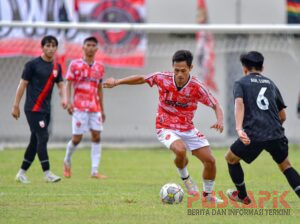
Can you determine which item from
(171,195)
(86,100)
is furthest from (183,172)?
(86,100)

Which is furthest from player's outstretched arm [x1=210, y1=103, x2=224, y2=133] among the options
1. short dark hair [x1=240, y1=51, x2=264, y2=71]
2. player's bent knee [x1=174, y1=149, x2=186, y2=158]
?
short dark hair [x1=240, y1=51, x2=264, y2=71]

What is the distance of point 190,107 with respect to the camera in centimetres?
932

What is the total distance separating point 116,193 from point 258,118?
2.44 m

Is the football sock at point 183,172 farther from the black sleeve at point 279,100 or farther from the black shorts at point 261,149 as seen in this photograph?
the black sleeve at point 279,100

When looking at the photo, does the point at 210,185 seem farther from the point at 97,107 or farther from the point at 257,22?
the point at 257,22

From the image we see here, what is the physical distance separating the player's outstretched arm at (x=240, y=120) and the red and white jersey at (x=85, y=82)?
464 centimetres

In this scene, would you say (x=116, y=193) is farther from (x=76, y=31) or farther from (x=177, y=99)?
(x=76, y=31)

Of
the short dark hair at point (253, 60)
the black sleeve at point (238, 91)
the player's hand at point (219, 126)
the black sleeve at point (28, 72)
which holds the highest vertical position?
the short dark hair at point (253, 60)

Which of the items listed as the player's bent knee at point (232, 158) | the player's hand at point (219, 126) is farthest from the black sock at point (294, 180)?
the player's hand at point (219, 126)

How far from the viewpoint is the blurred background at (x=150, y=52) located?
62.3ft

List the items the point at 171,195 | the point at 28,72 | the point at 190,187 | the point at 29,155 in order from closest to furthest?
the point at 171,195
the point at 190,187
the point at 28,72
the point at 29,155

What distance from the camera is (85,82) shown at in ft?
41.6

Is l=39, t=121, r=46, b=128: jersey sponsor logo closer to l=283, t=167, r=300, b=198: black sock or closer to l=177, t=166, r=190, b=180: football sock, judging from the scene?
l=177, t=166, r=190, b=180: football sock

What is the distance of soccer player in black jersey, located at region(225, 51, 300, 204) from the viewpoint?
27.7ft
